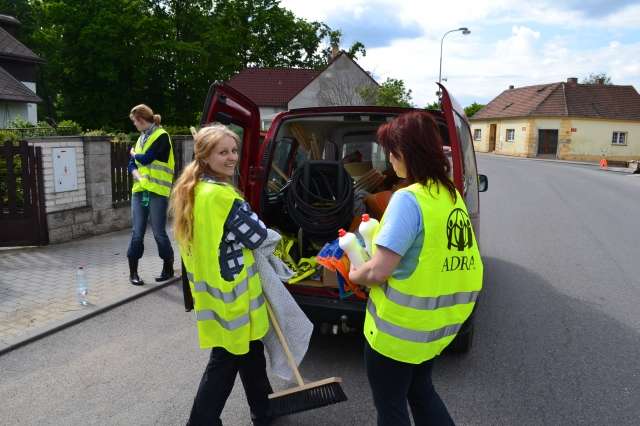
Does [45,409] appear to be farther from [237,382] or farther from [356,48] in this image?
[356,48]

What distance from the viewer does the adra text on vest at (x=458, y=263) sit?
6.91 feet

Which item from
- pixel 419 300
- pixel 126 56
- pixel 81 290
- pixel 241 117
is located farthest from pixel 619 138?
pixel 419 300

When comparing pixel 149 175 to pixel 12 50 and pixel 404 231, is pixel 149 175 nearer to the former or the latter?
pixel 404 231

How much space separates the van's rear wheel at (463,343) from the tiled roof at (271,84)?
36156 mm

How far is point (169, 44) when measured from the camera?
33.2m

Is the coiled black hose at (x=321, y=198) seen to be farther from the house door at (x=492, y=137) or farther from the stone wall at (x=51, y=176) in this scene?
Answer: the house door at (x=492, y=137)

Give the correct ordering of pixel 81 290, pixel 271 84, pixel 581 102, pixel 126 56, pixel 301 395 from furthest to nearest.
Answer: pixel 581 102 → pixel 271 84 → pixel 126 56 → pixel 81 290 → pixel 301 395

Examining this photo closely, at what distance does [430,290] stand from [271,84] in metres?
40.4

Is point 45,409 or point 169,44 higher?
point 169,44

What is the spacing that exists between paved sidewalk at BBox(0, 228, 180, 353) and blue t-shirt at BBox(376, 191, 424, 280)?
136 inches

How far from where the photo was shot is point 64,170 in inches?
291

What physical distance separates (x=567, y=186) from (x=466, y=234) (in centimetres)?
1726

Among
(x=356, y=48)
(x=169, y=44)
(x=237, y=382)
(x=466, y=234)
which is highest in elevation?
(x=356, y=48)

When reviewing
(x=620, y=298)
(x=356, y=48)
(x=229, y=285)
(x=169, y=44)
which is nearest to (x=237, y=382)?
(x=229, y=285)
